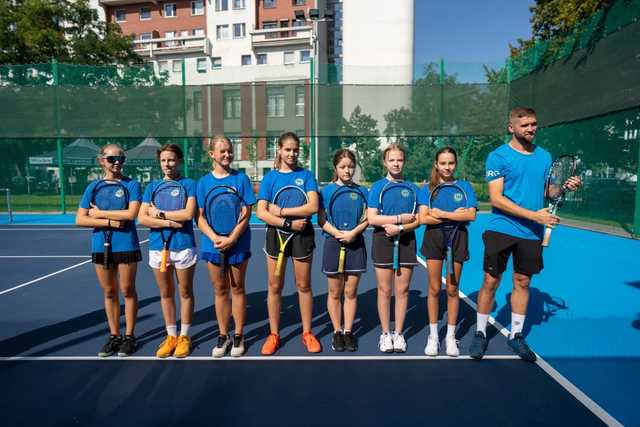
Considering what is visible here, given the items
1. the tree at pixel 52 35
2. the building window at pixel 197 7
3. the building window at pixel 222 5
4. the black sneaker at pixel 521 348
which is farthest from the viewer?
the building window at pixel 197 7

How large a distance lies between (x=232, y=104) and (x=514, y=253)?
12133 mm

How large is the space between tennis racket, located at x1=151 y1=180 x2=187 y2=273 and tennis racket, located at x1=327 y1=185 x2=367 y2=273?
119cm

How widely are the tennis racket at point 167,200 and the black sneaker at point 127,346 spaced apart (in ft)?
2.35

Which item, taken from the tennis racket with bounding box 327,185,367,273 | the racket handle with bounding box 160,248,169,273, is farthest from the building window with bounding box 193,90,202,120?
the tennis racket with bounding box 327,185,367,273

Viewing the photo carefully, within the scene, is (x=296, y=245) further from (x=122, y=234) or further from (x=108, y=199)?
(x=108, y=199)

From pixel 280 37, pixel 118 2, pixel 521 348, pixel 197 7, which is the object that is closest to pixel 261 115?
pixel 521 348

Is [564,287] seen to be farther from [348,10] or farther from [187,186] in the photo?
[348,10]

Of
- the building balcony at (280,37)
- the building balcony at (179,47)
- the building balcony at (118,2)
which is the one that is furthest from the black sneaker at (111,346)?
the building balcony at (118,2)

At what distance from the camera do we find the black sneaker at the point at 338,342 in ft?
11.1

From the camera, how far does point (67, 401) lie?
2656 millimetres

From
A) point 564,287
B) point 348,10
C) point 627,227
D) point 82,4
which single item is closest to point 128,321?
point 564,287

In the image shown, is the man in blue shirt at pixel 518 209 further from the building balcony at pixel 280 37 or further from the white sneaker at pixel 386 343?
the building balcony at pixel 280 37

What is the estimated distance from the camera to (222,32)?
38.9m

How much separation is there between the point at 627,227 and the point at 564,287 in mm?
6096
